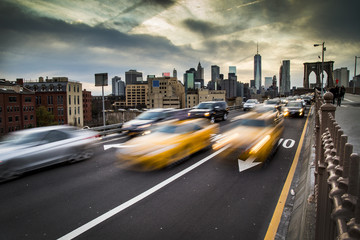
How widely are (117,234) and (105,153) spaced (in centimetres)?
641

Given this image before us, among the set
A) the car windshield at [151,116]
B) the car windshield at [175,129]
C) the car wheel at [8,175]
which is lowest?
the car wheel at [8,175]

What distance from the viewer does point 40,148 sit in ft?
24.4

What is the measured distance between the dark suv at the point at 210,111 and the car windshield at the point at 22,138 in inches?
500

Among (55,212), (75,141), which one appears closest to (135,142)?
(75,141)

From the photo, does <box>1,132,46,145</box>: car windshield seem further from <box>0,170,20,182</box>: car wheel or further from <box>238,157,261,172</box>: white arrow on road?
<box>238,157,261,172</box>: white arrow on road

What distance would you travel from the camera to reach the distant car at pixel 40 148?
679 cm

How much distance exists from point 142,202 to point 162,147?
103 inches

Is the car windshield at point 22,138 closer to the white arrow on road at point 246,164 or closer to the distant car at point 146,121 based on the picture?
the distant car at point 146,121

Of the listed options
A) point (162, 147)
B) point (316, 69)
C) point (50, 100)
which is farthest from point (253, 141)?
point (316, 69)

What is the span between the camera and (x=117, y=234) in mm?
4168

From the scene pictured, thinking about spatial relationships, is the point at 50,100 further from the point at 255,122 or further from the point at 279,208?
the point at 279,208

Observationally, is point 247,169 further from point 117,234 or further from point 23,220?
point 23,220

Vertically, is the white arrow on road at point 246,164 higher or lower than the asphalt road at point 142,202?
higher

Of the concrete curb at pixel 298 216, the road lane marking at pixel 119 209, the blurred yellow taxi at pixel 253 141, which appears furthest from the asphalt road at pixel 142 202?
the blurred yellow taxi at pixel 253 141
